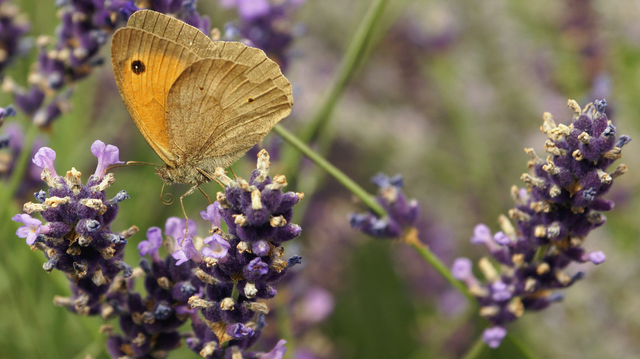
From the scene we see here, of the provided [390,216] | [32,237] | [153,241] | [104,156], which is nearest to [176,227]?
[153,241]

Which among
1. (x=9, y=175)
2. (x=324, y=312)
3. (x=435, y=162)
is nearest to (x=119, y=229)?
(x=9, y=175)

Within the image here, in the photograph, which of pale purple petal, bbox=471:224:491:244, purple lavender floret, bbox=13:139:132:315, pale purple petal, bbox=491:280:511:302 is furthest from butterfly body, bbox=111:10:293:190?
pale purple petal, bbox=491:280:511:302

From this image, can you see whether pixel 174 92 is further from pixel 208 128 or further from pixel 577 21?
pixel 577 21

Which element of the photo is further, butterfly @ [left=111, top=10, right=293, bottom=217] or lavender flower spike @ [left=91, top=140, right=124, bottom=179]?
butterfly @ [left=111, top=10, right=293, bottom=217]

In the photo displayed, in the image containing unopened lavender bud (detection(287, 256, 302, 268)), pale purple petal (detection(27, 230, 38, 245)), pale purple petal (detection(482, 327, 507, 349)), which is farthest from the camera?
pale purple petal (detection(482, 327, 507, 349))

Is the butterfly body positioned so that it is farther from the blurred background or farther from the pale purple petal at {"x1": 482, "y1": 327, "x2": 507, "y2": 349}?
the pale purple petal at {"x1": 482, "y1": 327, "x2": 507, "y2": 349}

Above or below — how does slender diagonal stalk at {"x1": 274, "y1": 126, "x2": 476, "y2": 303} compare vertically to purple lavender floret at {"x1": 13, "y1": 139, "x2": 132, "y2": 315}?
above
